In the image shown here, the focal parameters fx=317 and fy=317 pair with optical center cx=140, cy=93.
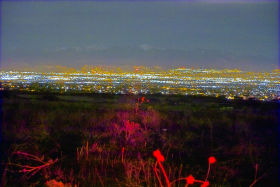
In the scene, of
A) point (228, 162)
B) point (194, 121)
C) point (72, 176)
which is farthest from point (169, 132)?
point (72, 176)

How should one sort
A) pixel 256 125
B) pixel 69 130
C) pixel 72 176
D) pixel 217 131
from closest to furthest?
pixel 72 176 → pixel 69 130 → pixel 217 131 → pixel 256 125

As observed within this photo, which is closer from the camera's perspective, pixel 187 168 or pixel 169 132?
pixel 187 168

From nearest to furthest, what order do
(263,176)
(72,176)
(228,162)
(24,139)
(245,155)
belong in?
(72,176) < (263,176) < (228,162) < (245,155) < (24,139)

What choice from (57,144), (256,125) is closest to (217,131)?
(256,125)

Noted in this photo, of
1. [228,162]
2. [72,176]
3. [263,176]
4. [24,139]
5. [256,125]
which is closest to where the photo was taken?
[72,176]

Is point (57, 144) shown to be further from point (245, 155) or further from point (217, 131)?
point (217, 131)

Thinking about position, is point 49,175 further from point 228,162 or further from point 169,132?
point 169,132

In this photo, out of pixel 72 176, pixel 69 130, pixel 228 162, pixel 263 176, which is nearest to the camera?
pixel 72 176

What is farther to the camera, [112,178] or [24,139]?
[24,139]
